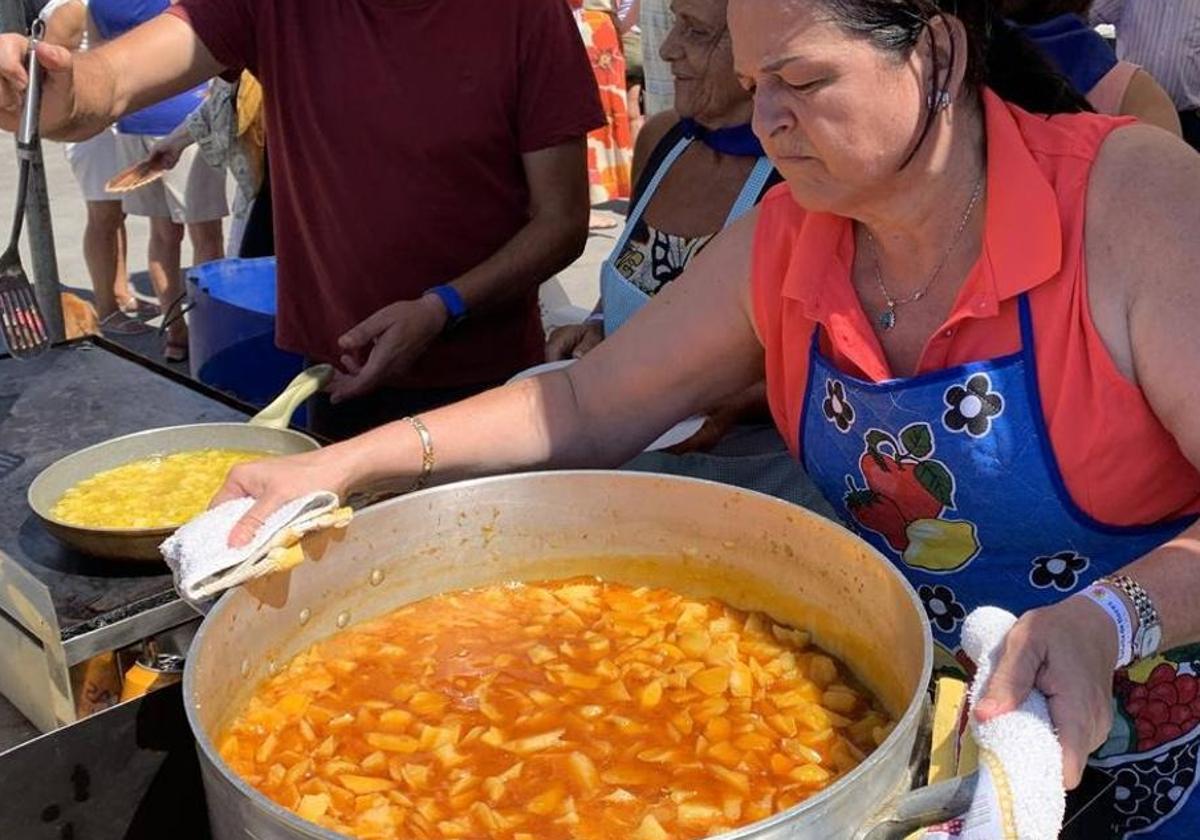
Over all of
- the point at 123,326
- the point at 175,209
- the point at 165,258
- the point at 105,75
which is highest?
the point at 105,75

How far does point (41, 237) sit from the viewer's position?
3.18 metres

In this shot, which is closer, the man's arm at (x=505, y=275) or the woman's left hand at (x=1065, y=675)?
the woman's left hand at (x=1065, y=675)

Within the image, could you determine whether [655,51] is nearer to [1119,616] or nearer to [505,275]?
[505,275]

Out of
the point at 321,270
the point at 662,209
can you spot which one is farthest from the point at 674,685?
the point at 321,270

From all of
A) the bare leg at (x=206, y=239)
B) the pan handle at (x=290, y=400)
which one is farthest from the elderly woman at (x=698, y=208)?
the bare leg at (x=206, y=239)

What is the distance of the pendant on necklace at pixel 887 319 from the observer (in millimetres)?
1680

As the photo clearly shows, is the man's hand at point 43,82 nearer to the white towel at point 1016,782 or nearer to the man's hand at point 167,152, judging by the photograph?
the white towel at point 1016,782

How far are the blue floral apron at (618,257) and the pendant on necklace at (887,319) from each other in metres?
0.82

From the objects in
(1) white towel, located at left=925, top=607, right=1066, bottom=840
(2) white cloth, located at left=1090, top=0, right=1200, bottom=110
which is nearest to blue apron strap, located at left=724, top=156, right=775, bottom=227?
(1) white towel, located at left=925, top=607, right=1066, bottom=840

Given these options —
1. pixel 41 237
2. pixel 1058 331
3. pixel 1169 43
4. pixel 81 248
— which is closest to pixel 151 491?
pixel 1058 331

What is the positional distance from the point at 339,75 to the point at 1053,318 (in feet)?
5.78

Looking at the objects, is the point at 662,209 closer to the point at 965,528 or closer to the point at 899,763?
the point at 965,528

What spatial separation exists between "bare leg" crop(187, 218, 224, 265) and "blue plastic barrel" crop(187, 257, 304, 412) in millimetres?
2368

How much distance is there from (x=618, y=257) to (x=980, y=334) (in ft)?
4.15
